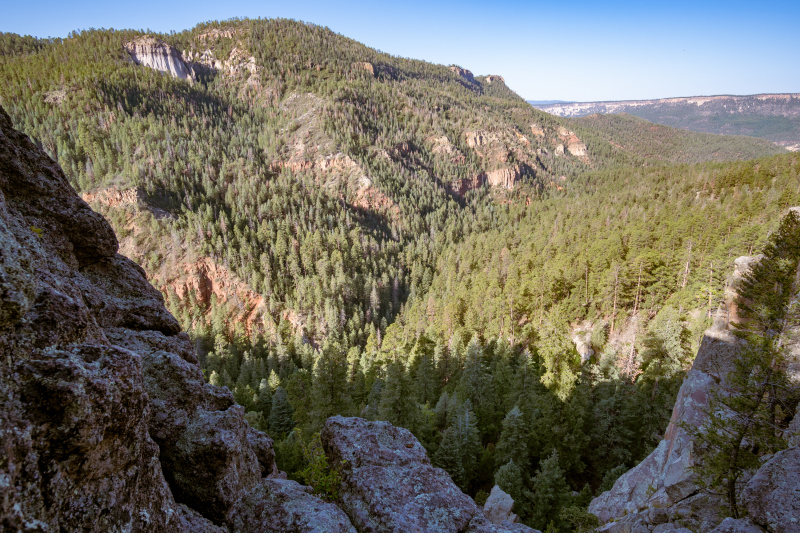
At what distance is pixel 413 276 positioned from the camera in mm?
110438

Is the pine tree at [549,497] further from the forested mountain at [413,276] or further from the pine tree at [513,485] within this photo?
the pine tree at [513,485]

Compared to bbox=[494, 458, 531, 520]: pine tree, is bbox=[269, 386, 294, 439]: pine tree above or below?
below

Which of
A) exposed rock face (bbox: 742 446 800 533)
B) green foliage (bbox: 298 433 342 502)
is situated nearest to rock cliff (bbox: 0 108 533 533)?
green foliage (bbox: 298 433 342 502)

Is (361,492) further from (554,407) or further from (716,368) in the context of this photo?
(554,407)

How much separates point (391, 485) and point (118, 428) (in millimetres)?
6367

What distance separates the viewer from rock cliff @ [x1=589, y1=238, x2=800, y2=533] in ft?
33.0

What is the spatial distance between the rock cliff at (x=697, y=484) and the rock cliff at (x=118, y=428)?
25.2 feet

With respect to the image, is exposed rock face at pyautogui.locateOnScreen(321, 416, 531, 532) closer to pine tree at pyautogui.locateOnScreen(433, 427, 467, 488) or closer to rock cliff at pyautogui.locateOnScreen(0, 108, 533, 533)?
rock cliff at pyautogui.locateOnScreen(0, 108, 533, 533)

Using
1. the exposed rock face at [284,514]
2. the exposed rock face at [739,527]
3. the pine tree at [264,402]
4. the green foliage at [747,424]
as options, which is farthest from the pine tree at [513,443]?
the pine tree at [264,402]

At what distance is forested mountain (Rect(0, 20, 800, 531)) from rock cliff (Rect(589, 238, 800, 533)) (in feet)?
10.6

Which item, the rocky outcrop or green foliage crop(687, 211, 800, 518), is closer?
the rocky outcrop

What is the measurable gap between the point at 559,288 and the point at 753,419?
44201 mm

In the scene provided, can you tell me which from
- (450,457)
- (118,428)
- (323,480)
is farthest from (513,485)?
(118,428)

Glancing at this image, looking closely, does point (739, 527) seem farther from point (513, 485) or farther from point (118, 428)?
point (513, 485)
